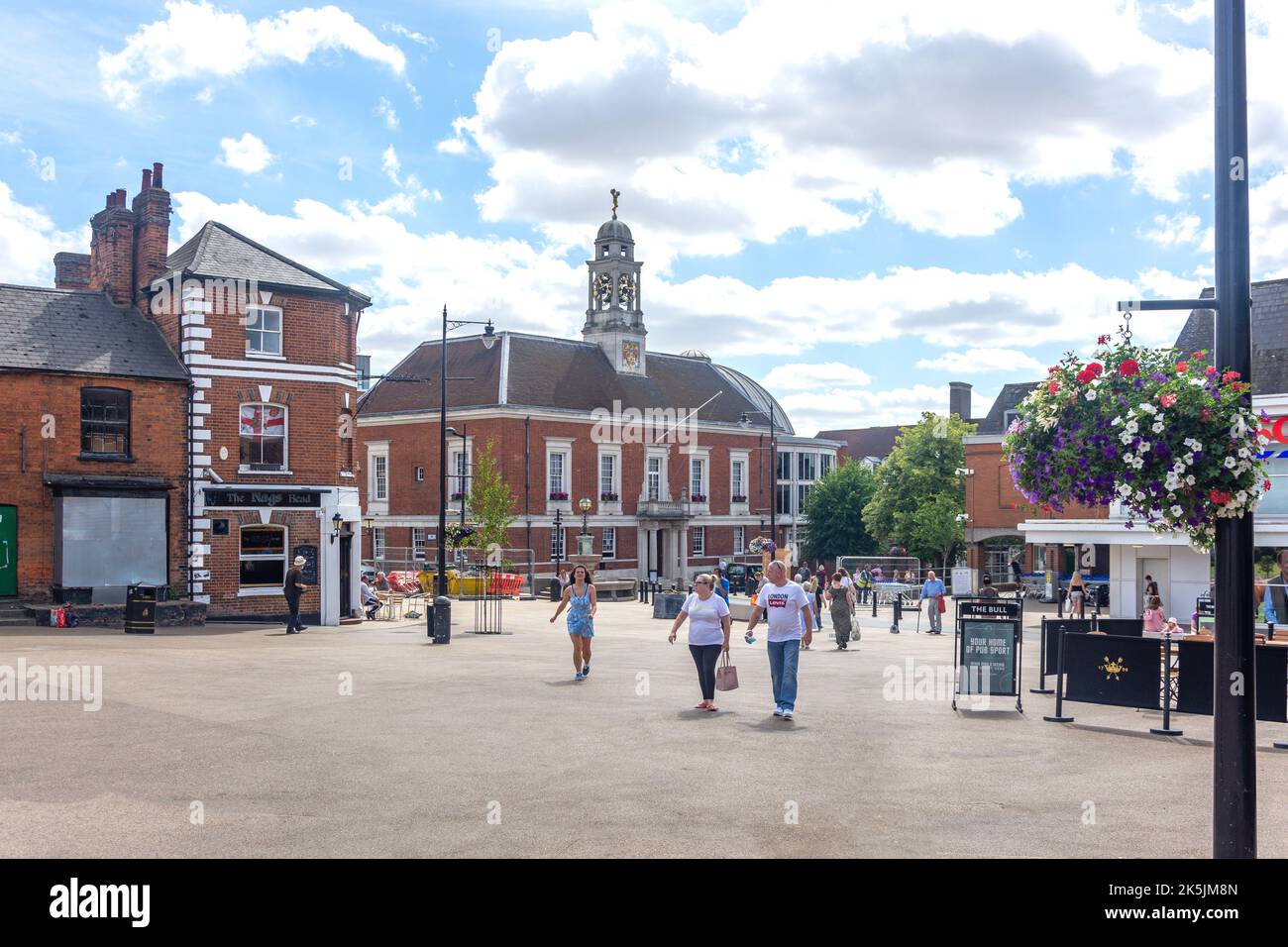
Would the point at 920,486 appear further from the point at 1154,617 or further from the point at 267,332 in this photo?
the point at 1154,617

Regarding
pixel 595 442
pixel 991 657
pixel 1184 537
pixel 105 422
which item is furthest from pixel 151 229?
pixel 595 442

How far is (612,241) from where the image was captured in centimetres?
6944

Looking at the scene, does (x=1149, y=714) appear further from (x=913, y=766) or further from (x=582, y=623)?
(x=582, y=623)

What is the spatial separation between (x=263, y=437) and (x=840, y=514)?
52.1 metres

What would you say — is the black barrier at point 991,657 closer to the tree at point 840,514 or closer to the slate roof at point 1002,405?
the slate roof at point 1002,405

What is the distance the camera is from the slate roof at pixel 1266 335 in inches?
1272

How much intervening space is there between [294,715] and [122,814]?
4.91m

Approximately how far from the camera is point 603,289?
71.8m

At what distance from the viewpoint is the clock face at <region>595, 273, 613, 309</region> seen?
71.1 m

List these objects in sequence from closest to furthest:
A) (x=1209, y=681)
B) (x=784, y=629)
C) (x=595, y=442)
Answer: (x=784, y=629) < (x=1209, y=681) < (x=595, y=442)

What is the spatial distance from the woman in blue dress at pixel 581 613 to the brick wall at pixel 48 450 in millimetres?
15497

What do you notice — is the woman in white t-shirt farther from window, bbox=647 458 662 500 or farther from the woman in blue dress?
window, bbox=647 458 662 500

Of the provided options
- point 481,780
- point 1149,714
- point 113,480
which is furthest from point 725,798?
point 113,480

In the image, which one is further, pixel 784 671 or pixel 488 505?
pixel 488 505
